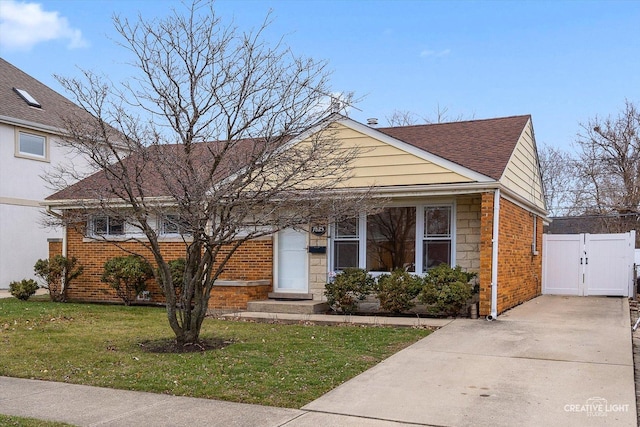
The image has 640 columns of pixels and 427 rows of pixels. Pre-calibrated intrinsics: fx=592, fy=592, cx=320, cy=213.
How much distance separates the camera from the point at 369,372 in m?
7.14

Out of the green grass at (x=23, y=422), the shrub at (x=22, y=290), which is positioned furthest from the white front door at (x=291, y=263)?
the green grass at (x=23, y=422)

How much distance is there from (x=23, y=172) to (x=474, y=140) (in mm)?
14623

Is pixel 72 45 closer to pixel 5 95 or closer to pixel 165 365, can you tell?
pixel 165 365

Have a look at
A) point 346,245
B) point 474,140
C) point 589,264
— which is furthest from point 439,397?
point 589,264

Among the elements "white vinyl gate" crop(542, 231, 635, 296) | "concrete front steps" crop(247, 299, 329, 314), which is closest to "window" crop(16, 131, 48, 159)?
"concrete front steps" crop(247, 299, 329, 314)

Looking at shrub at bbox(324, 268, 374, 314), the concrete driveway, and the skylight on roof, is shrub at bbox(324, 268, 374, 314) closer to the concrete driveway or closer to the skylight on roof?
the concrete driveway

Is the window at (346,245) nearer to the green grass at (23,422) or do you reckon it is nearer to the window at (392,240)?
the window at (392,240)

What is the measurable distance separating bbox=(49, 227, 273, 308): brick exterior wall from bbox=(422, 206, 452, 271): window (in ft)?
11.8

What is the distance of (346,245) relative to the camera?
43.1ft

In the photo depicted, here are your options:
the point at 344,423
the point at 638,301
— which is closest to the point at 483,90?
the point at 638,301

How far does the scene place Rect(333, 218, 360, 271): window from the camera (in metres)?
13.0

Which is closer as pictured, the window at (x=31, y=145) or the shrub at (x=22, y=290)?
the shrub at (x=22, y=290)

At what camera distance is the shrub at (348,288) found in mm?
11961

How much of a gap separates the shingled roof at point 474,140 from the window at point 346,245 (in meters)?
2.20
